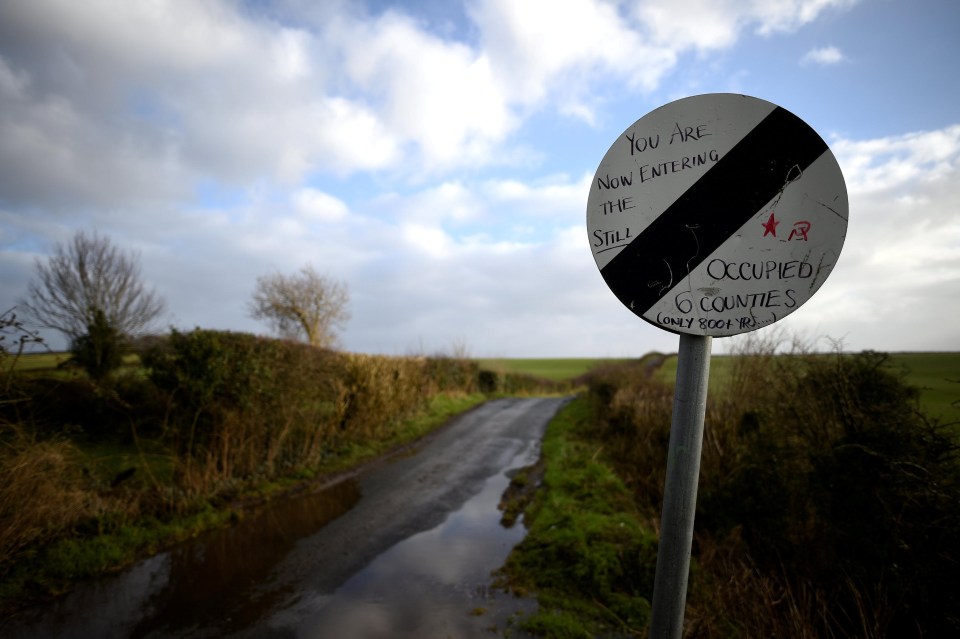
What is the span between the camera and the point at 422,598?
4.41 meters

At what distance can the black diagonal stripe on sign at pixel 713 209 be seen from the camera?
1.44 m

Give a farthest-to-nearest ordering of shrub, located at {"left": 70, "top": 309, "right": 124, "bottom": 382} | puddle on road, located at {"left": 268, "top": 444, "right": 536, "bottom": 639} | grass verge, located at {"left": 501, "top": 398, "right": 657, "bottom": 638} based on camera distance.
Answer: shrub, located at {"left": 70, "top": 309, "right": 124, "bottom": 382} → puddle on road, located at {"left": 268, "top": 444, "right": 536, "bottom": 639} → grass verge, located at {"left": 501, "top": 398, "right": 657, "bottom": 638}

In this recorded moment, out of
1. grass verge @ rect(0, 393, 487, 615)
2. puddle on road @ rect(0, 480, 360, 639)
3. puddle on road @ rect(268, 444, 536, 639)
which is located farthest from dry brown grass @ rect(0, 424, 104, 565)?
puddle on road @ rect(268, 444, 536, 639)

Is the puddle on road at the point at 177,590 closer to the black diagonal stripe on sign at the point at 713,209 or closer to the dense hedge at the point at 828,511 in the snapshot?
the dense hedge at the point at 828,511

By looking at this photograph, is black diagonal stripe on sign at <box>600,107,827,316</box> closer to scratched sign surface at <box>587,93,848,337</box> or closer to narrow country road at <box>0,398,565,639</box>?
scratched sign surface at <box>587,93,848,337</box>

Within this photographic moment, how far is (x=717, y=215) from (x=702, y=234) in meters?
0.08

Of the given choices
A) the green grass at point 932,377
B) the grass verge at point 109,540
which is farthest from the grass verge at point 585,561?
the grass verge at point 109,540

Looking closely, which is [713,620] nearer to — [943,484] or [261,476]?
[943,484]

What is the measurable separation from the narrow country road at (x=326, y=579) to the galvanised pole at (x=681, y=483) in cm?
287

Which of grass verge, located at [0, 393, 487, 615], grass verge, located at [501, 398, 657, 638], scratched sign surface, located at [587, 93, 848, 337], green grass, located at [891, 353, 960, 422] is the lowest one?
grass verge, located at [0, 393, 487, 615]

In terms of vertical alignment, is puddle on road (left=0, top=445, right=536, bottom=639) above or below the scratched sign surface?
below

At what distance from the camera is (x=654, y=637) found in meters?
1.57

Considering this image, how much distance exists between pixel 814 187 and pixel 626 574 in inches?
164

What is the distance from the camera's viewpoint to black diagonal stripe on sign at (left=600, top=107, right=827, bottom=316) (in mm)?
1437
